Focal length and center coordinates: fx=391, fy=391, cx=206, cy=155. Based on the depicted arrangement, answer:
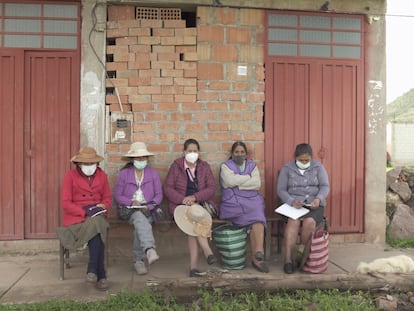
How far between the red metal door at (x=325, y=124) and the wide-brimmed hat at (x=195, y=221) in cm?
135

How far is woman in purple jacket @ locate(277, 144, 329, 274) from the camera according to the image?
4.62 metres

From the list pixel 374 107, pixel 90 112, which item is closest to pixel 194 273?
pixel 90 112

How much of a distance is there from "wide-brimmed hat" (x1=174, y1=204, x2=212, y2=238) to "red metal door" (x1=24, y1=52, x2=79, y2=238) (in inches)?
70.1

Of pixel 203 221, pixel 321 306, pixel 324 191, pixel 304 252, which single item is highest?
pixel 324 191

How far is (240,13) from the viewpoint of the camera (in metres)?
5.35

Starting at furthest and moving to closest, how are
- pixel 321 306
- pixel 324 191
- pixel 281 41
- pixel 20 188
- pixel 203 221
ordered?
1. pixel 281 41
2. pixel 20 188
3. pixel 324 191
4. pixel 203 221
5. pixel 321 306

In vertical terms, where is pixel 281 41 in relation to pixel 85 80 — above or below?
above

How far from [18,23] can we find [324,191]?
14.6ft

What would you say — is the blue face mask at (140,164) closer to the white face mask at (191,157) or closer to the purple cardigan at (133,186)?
the purple cardigan at (133,186)

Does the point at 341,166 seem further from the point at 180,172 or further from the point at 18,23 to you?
the point at 18,23

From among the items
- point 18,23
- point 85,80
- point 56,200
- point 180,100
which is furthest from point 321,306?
point 18,23

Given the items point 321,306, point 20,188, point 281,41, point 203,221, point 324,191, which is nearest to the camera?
point 321,306

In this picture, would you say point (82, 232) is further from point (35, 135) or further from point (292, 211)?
point (292, 211)

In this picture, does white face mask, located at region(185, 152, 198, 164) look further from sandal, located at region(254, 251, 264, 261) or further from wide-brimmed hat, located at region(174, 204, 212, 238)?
sandal, located at region(254, 251, 264, 261)
